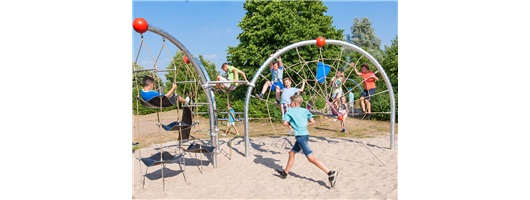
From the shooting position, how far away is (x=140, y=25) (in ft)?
11.3

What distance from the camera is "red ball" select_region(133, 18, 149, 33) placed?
135 inches

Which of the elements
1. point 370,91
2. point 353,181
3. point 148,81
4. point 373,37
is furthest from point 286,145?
point 373,37

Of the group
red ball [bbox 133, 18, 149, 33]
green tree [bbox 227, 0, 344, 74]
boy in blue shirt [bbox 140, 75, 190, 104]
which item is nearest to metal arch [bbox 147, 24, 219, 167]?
red ball [bbox 133, 18, 149, 33]

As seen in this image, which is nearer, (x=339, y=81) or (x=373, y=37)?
(x=339, y=81)

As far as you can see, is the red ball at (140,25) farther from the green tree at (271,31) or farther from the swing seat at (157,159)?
the green tree at (271,31)

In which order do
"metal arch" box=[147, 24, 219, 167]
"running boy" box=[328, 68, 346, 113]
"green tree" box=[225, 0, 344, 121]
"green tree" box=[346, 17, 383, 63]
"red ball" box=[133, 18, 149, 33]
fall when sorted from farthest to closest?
"green tree" box=[346, 17, 383, 63] < "green tree" box=[225, 0, 344, 121] < "running boy" box=[328, 68, 346, 113] < "metal arch" box=[147, 24, 219, 167] < "red ball" box=[133, 18, 149, 33]

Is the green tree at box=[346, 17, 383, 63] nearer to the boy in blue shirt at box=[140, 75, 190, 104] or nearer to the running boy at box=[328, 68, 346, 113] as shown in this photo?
the running boy at box=[328, 68, 346, 113]

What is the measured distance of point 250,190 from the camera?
12.8ft

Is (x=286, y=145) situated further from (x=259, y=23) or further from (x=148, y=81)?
(x=259, y=23)

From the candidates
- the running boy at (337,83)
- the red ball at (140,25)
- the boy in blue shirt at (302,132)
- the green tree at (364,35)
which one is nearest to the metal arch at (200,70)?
the red ball at (140,25)

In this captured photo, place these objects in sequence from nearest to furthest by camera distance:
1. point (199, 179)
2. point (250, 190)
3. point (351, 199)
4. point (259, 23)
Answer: point (351, 199) → point (250, 190) → point (199, 179) → point (259, 23)

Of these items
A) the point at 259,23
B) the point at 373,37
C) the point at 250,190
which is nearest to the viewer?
the point at 250,190

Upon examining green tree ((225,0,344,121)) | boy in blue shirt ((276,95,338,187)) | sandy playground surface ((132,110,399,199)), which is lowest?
sandy playground surface ((132,110,399,199))

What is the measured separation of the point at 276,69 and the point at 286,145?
6.72 ft
